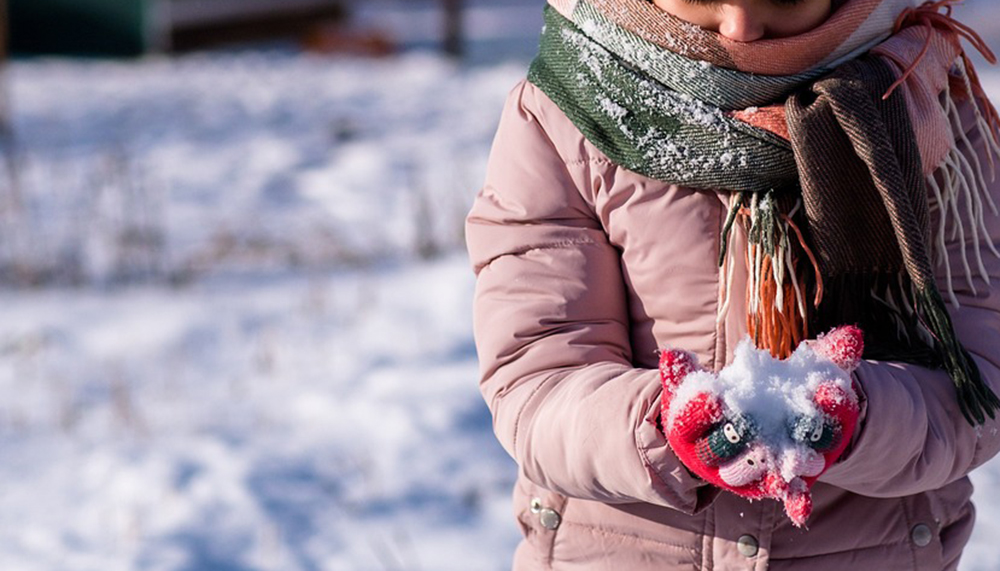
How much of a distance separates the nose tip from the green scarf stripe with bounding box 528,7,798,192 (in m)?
0.10

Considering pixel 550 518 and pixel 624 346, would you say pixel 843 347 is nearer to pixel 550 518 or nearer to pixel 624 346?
pixel 624 346

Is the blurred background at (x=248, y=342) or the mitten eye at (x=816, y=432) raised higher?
the mitten eye at (x=816, y=432)

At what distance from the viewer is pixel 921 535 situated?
1681mm

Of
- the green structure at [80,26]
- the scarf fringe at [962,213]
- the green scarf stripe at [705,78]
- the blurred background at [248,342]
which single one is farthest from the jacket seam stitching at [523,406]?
the green structure at [80,26]

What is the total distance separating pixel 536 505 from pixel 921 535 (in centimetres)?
54

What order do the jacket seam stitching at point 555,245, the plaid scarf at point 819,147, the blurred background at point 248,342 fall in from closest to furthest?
the plaid scarf at point 819,147, the jacket seam stitching at point 555,245, the blurred background at point 248,342

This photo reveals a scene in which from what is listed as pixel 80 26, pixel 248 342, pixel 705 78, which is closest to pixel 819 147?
pixel 705 78

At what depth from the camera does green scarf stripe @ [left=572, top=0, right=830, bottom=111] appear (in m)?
1.59

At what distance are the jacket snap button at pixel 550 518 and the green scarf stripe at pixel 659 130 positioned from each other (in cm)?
51

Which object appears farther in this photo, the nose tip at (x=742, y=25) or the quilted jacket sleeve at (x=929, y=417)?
the nose tip at (x=742, y=25)

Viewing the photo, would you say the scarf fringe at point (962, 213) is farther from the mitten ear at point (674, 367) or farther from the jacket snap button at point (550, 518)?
the jacket snap button at point (550, 518)

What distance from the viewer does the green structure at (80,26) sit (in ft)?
43.2

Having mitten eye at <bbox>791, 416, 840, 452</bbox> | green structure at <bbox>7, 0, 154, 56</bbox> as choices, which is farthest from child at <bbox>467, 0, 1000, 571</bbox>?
green structure at <bbox>7, 0, 154, 56</bbox>

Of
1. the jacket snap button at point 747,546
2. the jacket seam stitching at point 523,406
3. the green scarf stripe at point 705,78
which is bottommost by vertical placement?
the jacket snap button at point 747,546
